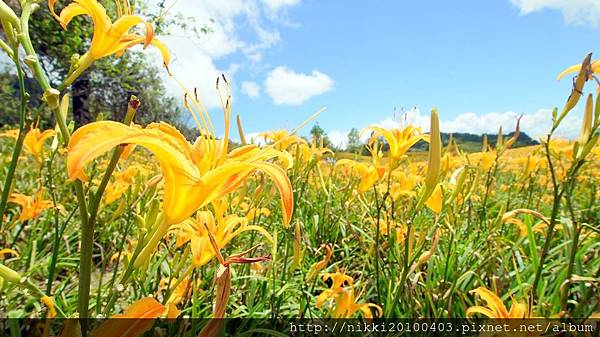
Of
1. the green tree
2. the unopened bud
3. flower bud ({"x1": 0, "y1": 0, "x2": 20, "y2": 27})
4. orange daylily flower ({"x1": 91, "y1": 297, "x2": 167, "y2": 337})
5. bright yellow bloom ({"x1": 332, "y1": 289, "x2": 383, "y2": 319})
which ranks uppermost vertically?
the green tree

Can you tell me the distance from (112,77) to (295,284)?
49.6 ft

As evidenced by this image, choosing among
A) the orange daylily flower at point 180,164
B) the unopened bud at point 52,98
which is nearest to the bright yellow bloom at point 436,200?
the orange daylily flower at point 180,164

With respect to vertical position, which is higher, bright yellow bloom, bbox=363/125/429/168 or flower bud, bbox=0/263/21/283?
bright yellow bloom, bbox=363/125/429/168

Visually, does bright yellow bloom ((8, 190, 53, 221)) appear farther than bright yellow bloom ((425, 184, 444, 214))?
Yes

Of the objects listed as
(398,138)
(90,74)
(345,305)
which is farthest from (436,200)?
(90,74)

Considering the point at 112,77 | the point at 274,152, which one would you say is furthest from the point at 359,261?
the point at 112,77

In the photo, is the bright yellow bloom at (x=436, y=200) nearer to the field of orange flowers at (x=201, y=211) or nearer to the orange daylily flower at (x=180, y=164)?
the field of orange flowers at (x=201, y=211)

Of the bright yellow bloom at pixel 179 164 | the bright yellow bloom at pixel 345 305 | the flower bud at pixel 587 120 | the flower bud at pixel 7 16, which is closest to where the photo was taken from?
the bright yellow bloom at pixel 179 164

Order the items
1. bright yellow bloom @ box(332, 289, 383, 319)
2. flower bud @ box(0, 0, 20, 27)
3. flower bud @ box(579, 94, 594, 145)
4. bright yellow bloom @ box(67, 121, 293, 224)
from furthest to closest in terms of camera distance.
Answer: bright yellow bloom @ box(332, 289, 383, 319) < flower bud @ box(579, 94, 594, 145) < flower bud @ box(0, 0, 20, 27) < bright yellow bloom @ box(67, 121, 293, 224)

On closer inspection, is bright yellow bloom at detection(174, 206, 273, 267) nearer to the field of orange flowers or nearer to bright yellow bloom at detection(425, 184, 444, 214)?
the field of orange flowers

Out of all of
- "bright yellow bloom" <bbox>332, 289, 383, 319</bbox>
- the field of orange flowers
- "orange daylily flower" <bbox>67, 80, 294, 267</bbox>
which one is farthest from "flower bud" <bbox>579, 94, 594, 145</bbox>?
"orange daylily flower" <bbox>67, 80, 294, 267</bbox>

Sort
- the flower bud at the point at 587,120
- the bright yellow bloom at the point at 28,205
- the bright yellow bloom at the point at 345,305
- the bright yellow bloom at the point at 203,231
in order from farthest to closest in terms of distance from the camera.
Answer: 1. the bright yellow bloom at the point at 28,205
2. the bright yellow bloom at the point at 345,305
3. the flower bud at the point at 587,120
4. the bright yellow bloom at the point at 203,231

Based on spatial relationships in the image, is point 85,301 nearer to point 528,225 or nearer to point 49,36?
point 528,225

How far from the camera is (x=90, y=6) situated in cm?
59
